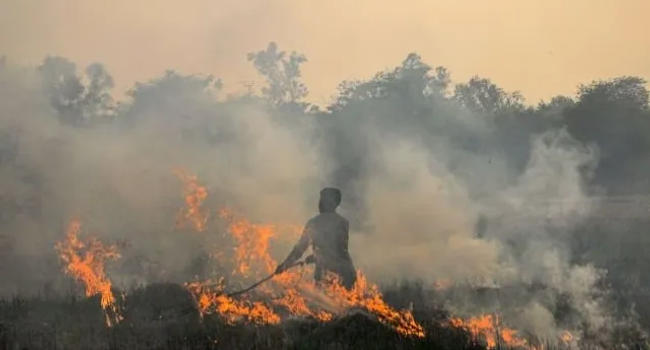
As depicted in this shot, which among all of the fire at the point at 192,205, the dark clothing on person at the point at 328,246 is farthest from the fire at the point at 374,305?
the fire at the point at 192,205

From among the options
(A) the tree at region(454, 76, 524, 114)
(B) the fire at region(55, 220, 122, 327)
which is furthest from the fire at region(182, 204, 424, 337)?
(A) the tree at region(454, 76, 524, 114)

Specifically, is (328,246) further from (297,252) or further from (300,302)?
(300,302)

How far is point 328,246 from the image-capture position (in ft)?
54.2

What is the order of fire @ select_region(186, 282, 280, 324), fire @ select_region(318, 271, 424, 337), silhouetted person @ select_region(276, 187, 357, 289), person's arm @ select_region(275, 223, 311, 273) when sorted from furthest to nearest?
silhouetted person @ select_region(276, 187, 357, 289), person's arm @ select_region(275, 223, 311, 273), fire @ select_region(186, 282, 280, 324), fire @ select_region(318, 271, 424, 337)

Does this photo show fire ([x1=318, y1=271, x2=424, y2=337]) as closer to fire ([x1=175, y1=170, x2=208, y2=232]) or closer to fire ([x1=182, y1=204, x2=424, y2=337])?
fire ([x1=182, y1=204, x2=424, y2=337])

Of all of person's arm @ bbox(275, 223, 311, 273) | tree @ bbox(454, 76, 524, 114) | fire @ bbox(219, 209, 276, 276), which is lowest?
person's arm @ bbox(275, 223, 311, 273)

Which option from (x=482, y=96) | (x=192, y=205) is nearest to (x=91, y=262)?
(x=192, y=205)

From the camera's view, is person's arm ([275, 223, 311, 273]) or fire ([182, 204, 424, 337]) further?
person's arm ([275, 223, 311, 273])

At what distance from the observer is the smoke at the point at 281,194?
74.4ft

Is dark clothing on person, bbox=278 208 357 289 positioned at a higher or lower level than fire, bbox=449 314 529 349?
higher

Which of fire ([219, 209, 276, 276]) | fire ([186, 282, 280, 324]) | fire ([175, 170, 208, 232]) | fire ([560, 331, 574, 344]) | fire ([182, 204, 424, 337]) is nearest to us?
fire ([182, 204, 424, 337])

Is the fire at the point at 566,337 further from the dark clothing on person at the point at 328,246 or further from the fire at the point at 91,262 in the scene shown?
the fire at the point at 91,262

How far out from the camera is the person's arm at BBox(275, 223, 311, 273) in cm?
1602

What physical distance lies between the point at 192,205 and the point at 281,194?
17.7ft
